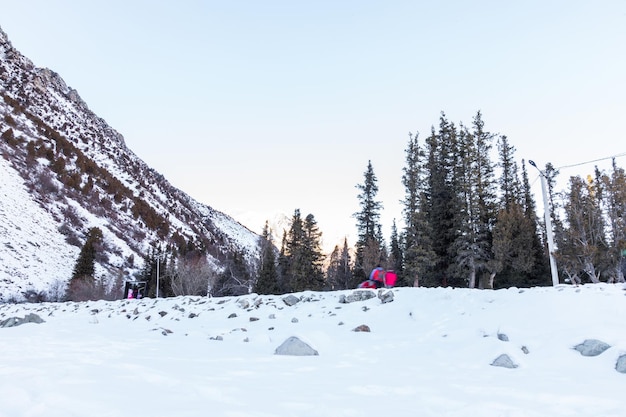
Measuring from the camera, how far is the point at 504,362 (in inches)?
197

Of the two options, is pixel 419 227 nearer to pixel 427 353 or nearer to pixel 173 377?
pixel 427 353

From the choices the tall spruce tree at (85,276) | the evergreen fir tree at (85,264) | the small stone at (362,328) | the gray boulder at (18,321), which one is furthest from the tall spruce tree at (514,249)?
the evergreen fir tree at (85,264)

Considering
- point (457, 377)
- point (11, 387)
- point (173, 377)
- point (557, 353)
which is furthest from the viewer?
point (557, 353)

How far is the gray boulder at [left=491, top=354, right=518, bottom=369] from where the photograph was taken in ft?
16.2

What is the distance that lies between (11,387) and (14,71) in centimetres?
9270

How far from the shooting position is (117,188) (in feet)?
220

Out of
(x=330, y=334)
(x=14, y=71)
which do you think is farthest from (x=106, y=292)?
(x=14, y=71)

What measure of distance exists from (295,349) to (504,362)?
2892 millimetres

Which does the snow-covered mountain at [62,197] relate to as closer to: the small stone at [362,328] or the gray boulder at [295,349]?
the small stone at [362,328]

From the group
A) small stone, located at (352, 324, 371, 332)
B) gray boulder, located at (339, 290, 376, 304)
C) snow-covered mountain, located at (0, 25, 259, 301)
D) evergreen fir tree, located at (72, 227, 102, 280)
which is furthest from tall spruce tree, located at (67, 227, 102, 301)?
small stone, located at (352, 324, 371, 332)

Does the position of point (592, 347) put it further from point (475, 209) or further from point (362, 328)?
point (475, 209)

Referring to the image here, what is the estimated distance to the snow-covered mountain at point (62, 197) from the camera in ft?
133

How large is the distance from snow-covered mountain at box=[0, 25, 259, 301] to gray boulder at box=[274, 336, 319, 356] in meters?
36.6

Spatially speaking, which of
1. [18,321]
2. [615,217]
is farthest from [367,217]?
[18,321]
